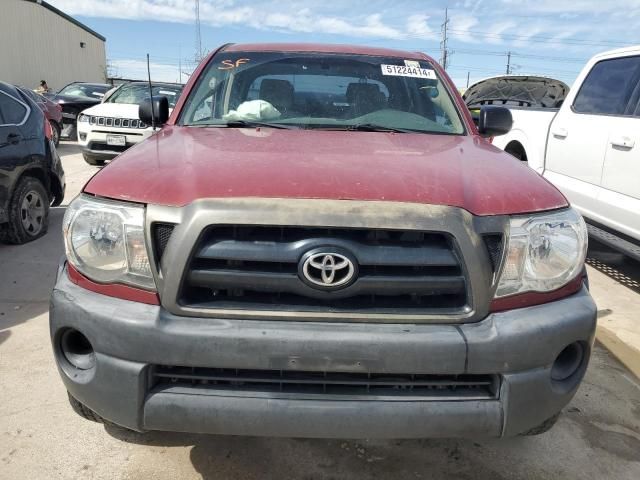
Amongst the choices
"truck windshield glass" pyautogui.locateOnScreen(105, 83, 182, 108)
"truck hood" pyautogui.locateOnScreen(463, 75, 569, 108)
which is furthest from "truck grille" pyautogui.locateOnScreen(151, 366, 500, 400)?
"truck windshield glass" pyautogui.locateOnScreen(105, 83, 182, 108)

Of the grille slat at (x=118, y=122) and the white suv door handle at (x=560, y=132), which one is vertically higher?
the white suv door handle at (x=560, y=132)

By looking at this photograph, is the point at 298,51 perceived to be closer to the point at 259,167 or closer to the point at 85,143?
the point at 259,167

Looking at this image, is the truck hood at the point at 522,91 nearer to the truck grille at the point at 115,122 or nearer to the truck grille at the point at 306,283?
the truck grille at the point at 115,122

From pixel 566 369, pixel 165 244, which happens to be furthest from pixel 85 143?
pixel 566 369

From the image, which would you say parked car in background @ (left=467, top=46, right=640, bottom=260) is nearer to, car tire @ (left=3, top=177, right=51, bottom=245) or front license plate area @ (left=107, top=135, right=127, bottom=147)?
car tire @ (left=3, top=177, right=51, bottom=245)

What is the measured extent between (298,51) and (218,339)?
2305 mm

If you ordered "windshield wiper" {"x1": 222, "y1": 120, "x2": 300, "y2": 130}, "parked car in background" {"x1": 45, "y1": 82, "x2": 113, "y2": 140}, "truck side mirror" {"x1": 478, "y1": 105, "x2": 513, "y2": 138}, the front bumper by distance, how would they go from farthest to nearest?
1. "parked car in background" {"x1": 45, "y1": 82, "x2": 113, "y2": 140}
2. "truck side mirror" {"x1": 478, "y1": 105, "x2": 513, "y2": 138}
3. "windshield wiper" {"x1": 222, "y1": 120, "x2": 300, "y2": 130}
4. the front bumper

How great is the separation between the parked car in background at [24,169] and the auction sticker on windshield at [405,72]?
12.5 ft

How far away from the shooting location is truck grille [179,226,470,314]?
1792mm

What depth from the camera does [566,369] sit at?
200 centimetres

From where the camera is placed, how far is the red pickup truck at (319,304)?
1.77 m

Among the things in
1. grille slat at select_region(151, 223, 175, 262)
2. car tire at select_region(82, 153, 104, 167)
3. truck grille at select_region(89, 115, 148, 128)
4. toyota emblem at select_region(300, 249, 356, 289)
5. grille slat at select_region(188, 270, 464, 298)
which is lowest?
car tire at select_region(82, 153, 104, 167)

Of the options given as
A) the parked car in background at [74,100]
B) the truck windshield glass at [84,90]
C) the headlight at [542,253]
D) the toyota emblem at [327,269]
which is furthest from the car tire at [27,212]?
the truck windshield glass at [84,90]

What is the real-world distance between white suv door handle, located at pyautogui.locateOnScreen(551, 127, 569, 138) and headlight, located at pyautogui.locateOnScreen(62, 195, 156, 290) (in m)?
4.80
